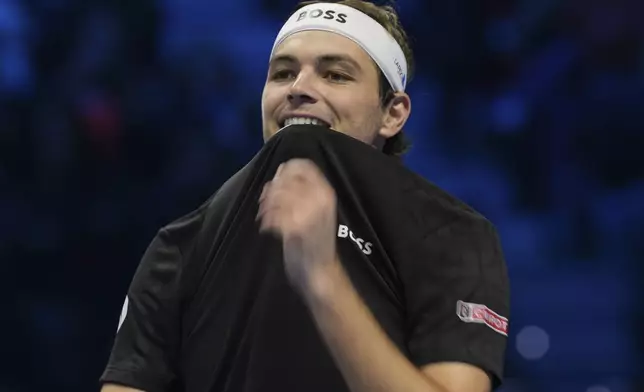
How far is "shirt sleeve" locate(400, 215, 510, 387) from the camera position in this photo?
1004 mm

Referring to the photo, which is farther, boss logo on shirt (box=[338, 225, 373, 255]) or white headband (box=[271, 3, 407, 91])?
white headband (box=[271, 3, 407, 91])

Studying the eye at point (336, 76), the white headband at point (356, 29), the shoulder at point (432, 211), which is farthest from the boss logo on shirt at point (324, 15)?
the shoulder at point (432, 211)

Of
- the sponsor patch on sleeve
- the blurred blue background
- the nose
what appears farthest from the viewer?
the blurred blue background

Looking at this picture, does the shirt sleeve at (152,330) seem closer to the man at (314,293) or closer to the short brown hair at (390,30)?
the man at (314,293)

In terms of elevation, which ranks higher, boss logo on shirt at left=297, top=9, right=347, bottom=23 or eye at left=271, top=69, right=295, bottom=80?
boss logo on shirt at left=297, top=9, right=347, bottom=23

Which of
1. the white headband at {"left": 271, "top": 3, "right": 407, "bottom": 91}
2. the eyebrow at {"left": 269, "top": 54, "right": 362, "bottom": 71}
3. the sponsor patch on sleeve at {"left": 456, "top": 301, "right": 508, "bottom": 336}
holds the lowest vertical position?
the sponsor patch on sleeve at {"left": 456, "top": 301, "right": 508, "bottom": 336}

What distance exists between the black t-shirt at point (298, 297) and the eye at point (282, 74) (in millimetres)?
239

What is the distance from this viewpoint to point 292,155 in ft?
3.20

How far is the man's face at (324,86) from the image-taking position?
4.02 ft

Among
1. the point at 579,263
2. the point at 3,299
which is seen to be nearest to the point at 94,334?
the point at 3,299

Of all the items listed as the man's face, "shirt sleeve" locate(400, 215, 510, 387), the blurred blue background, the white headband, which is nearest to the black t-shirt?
"shirt sleeve" locate(400, 215, 510, 387)

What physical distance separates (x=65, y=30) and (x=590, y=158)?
5.79ft

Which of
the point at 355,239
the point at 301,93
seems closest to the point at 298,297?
the point at 355,239

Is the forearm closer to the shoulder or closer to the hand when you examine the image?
the hand
